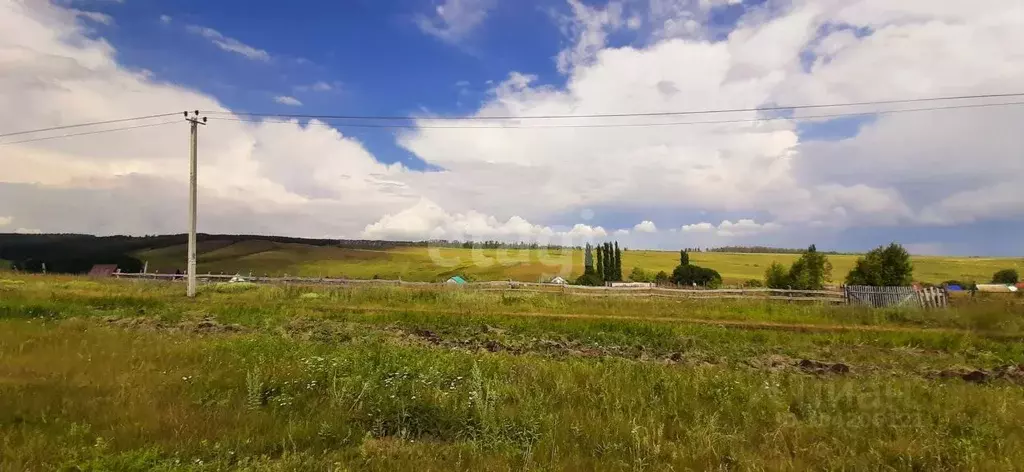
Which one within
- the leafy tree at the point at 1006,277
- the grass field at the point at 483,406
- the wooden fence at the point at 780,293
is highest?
the grass field at the point at 483,406

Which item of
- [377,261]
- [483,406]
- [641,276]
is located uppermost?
[377,261]

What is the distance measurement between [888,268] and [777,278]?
15.0m

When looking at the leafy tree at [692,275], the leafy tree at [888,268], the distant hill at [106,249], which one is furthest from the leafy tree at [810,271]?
the distant hill at [106,249]

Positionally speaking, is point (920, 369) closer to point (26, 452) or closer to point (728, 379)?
point (728, 379)

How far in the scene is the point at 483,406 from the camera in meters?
6.75

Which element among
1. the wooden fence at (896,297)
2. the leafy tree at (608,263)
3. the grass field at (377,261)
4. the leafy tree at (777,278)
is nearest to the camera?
the wooden fence at (896,297)

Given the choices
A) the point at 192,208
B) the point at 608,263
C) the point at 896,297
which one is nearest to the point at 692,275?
the point at 608,263

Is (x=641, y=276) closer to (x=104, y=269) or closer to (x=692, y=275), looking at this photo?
(x=692, y=275)

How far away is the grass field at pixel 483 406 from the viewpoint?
5254 mm

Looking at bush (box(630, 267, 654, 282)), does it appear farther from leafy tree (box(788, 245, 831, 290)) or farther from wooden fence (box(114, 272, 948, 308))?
wooden fence (box(114, 272, 948, 308))

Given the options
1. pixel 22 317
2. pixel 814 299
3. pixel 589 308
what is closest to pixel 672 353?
pixel 589 308

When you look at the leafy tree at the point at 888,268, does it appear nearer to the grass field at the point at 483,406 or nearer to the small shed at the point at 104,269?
the grass field at the point at 483,406

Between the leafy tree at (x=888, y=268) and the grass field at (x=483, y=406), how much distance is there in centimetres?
4099

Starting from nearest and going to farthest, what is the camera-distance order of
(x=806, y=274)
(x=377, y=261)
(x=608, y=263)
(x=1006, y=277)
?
1. (x=806, y=274)
2. (x=377, y=261)
3. (x=1006, y=277)
4. (x=608, y=263)
